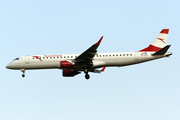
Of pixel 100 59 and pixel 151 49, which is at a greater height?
pixel 151 49

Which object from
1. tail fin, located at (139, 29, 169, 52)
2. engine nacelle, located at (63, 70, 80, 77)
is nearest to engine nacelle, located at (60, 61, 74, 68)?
engine nacelle, located at (63, 70, 80, 77)

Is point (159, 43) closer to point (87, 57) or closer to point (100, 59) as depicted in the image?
point (100, 59)

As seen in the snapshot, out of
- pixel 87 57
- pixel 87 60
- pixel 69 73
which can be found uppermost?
pixel 87 57

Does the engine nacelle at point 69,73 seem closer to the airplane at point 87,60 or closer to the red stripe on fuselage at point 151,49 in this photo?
the airplane at point 87,60

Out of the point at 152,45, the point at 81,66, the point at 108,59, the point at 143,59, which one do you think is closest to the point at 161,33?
the point at 152,45

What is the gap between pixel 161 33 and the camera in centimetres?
5084

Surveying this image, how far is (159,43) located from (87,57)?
11.0 meters

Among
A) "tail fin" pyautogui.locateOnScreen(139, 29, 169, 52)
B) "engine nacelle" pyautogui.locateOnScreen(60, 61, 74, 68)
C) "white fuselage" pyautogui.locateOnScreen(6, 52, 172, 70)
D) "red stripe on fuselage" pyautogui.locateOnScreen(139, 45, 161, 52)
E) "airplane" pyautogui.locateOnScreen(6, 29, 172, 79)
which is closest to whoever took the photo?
"engine nacelle" pyautogui.locateOnScreen(60, 61, 74, 68)

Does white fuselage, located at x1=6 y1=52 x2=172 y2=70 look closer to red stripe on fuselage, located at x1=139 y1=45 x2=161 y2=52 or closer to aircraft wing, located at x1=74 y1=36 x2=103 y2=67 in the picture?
aircraft wing, located at x1=74 y1=36 x2=103 y2=67

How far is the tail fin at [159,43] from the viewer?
1949 inches

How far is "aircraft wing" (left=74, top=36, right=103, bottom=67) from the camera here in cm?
4521

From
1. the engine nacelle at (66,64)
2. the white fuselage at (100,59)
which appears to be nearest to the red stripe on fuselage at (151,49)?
the white fuselage at (100,59)

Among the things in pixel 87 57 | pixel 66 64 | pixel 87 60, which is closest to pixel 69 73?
pixel 66 64

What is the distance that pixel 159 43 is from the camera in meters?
50.2
